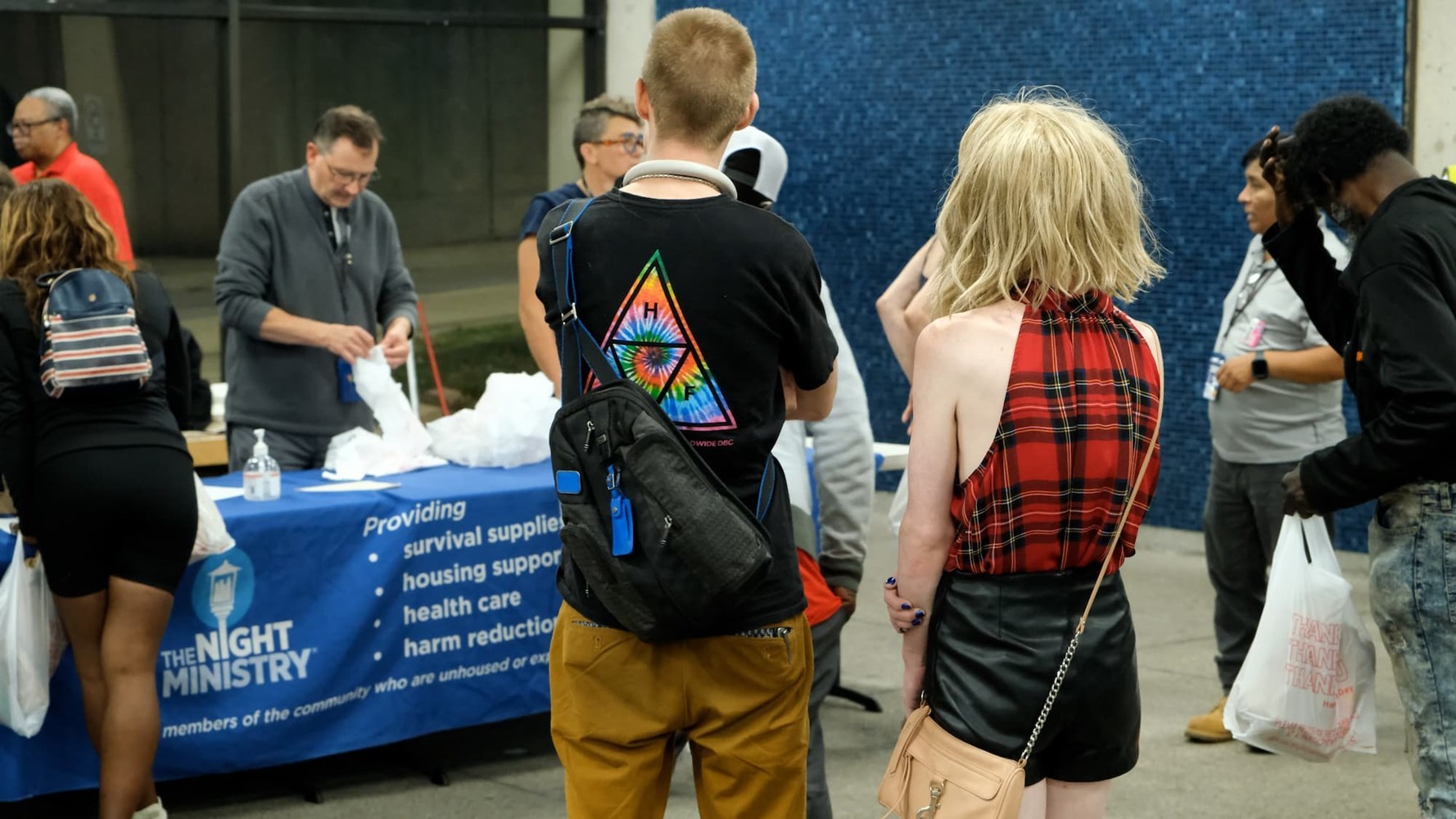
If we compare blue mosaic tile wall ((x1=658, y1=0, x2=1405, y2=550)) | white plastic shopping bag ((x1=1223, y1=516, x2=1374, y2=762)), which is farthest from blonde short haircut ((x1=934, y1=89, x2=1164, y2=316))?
blue mosaic tile wall ((x1=658, y1=0, x2=1405, y2=550))

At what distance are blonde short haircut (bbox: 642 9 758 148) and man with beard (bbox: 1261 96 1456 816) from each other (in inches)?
54.3

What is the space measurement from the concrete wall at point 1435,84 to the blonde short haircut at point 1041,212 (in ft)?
16.0

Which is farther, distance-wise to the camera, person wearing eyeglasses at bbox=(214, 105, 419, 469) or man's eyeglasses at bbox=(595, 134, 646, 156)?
man's eyeglasses at bbox=(595, 134, 646, 156)

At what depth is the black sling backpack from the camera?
7.39ft

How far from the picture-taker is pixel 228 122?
8.40 metres

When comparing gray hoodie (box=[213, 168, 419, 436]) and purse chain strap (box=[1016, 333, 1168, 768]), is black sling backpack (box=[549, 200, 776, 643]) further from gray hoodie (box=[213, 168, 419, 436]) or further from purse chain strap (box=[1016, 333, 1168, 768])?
gray hoodie (box=[213, 168, 419, 436])

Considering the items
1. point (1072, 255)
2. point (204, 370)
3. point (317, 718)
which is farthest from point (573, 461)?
point (204, 370)

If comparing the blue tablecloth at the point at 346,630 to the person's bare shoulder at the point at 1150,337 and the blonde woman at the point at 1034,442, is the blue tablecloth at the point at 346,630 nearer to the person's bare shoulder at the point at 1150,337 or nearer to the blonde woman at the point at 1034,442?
the blonde woman at the point at 1034,442

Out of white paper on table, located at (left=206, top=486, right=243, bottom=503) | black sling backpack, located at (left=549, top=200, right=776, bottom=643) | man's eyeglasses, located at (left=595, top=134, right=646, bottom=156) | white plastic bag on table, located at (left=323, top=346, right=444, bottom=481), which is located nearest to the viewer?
black sling backpack, located at (left=549, top=200, right=776, bottom=643)

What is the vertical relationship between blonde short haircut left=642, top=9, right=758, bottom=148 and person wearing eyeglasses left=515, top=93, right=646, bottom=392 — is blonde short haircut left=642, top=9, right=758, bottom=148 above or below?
above

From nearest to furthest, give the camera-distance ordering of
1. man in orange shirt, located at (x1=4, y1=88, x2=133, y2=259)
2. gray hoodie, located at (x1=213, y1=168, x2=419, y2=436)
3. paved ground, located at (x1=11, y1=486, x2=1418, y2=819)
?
paved ground, located at (x1=11, y1=486, x2=1418, y2=819), gray hoodie, located at (x1=213, y1=168, x2=419, y2=436), man in orange shirt, located at (x1=4, y1=88, x2=133, y2=259)

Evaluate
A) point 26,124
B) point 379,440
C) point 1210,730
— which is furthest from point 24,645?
point 26,124

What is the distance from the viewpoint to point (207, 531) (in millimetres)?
3959

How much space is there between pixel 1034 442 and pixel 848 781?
2473mm
